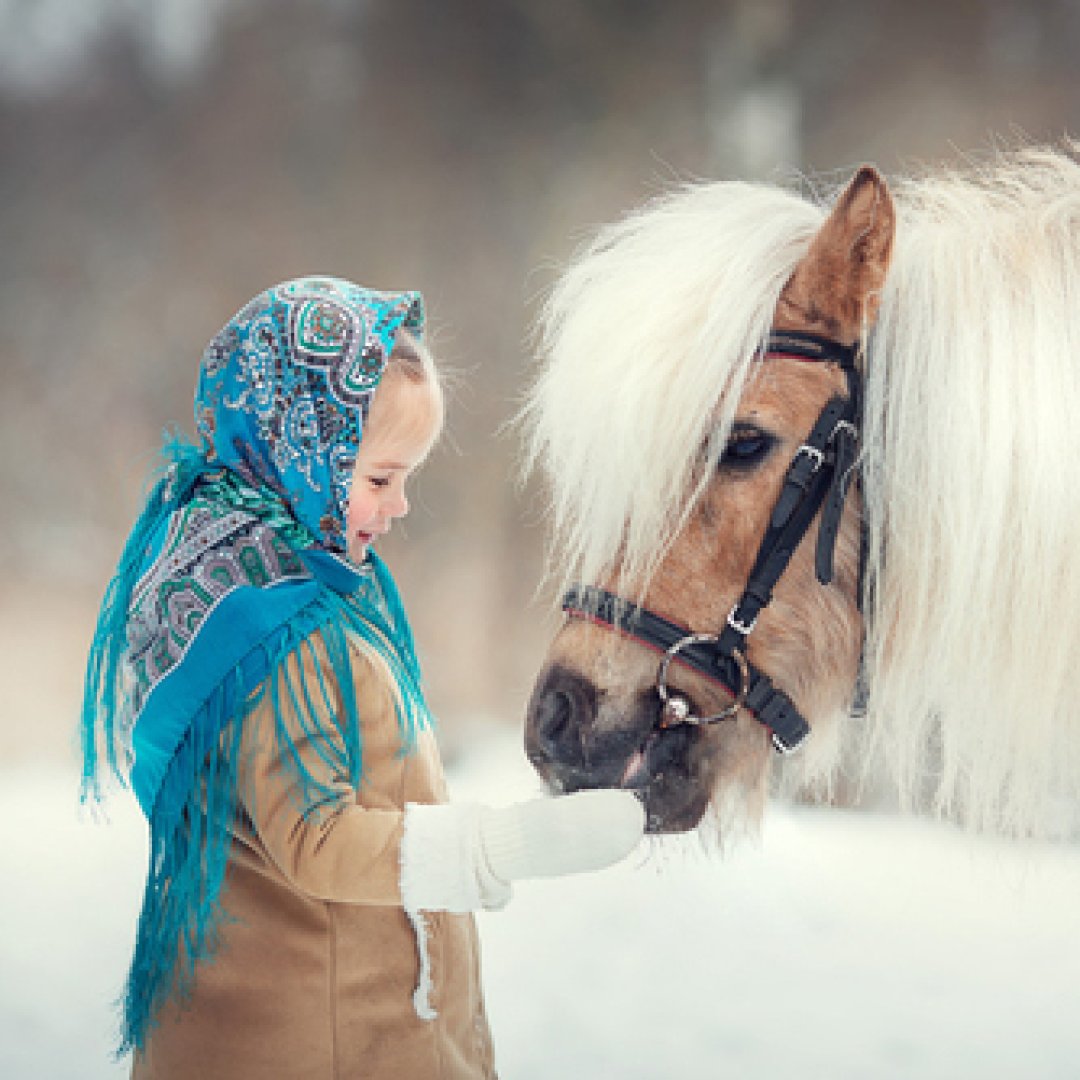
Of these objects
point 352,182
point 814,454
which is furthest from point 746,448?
point 352,182

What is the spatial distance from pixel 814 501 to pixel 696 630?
0.10m

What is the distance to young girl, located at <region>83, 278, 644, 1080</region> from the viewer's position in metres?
0.49

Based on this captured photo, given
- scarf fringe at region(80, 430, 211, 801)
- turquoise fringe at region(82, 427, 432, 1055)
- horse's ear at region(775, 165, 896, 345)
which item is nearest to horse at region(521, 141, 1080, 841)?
horse's ear at region(775, 165, 896, 345)

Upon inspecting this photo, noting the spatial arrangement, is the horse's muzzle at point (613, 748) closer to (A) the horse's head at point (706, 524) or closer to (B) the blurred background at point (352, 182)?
(A) the horse's head at point (706, 524)

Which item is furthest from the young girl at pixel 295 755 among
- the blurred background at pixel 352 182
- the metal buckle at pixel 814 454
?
the blurred background at pixel 352 182

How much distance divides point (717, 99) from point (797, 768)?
1.59 metres

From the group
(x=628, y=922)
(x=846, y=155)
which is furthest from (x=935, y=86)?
(x=628, y=922)

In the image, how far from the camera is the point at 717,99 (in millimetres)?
1956

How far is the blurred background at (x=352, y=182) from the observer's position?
1915 millimetres

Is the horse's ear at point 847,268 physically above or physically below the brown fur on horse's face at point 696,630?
above

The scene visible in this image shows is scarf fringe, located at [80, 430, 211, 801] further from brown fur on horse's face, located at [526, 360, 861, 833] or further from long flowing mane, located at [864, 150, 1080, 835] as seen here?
long flowing mane, located at [864, 150, 1080, 835]

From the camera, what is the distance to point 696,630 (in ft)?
1.90

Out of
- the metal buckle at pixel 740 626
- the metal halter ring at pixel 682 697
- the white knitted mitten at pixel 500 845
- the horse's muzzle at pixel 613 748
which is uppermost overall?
the metal buckle at pixel 740 626

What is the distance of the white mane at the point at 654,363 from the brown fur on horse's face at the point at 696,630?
2cm
